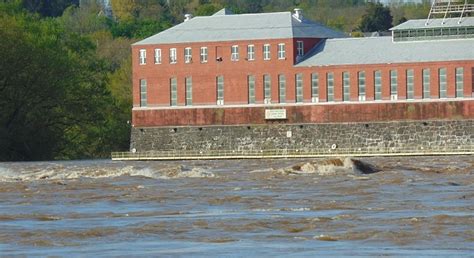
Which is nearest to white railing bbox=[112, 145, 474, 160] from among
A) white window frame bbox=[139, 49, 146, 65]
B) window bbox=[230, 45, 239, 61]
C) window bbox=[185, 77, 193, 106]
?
window bbox=[185, 77, 193, 106]

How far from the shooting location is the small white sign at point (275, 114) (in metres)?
106

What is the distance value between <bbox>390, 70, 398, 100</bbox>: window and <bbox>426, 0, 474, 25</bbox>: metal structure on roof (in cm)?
394

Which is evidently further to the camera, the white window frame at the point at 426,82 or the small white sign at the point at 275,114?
the small white sign at the point at 275,114

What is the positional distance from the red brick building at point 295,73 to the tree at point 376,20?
67059 millimetres

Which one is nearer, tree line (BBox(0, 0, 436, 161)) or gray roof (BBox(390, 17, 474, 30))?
gray roof (BBox(390, 17, 474, 30))

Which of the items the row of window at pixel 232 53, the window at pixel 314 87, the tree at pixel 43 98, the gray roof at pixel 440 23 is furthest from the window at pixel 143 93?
the gray roof at pixel 440 23

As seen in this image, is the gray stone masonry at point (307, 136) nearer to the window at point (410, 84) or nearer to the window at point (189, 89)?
the window at point (410, 84)

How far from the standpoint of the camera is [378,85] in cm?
10331

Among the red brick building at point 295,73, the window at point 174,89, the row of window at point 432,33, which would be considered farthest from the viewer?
the window at point 174,89

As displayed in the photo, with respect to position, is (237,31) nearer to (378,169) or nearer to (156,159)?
(156,159)

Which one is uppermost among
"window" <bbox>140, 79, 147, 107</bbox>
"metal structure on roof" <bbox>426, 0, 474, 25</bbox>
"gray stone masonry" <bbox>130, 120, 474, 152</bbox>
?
"metal structure on roof" <bbox>426, 0, 474, 25</bbox>

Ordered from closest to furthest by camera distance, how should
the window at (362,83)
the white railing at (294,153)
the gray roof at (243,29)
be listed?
1. the white railing at (294,153)
2. the window at (362,83)
3. the gray roof at (243,29)

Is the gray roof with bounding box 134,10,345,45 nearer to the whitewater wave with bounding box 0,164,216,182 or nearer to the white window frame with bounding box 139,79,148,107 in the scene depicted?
the white window frame with bounding box 139,79,148,107

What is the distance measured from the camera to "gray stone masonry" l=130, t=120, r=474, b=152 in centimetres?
9931
